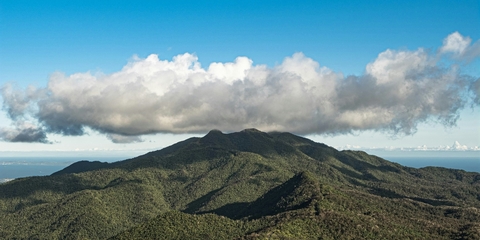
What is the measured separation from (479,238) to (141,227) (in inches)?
4756

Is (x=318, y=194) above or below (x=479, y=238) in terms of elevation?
above

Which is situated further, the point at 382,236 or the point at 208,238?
the point at 208,238

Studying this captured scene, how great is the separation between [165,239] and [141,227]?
49.9ft

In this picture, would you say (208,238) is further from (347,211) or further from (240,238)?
(347,211)

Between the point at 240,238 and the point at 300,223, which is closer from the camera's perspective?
the point at 240,238

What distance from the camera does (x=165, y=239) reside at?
500 feet

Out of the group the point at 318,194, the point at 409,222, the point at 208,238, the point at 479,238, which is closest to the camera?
the point at 479,238

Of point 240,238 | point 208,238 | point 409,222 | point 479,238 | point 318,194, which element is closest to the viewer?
point 240,238

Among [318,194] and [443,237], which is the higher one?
[318,194]

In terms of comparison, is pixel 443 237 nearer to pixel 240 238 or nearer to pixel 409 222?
pixel 409 222

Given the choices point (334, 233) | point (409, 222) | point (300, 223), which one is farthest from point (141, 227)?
point (409, 222)

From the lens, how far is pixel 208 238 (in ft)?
518

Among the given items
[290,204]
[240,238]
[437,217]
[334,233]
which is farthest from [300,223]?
[437,217]

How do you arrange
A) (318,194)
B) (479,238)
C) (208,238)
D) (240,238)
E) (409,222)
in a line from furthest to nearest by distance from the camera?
(318,194) < (409,222) < (208,238) < (479,238) < (240,238)
